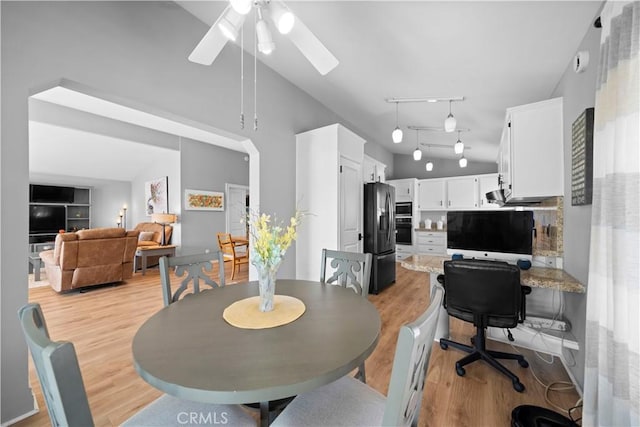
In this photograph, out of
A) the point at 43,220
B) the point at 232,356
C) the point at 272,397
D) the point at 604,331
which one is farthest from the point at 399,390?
the point at 43,220

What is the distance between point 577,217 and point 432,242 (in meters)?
4.36

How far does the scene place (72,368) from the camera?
0.56 metres

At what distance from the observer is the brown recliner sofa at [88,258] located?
3801 mm

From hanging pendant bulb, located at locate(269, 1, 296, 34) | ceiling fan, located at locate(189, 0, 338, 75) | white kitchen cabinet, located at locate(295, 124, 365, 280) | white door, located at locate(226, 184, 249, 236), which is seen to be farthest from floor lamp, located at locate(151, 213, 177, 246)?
hanging pendant bulb, located at locate(269, 1, 296, 34)

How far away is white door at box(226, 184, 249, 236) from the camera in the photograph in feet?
23.2

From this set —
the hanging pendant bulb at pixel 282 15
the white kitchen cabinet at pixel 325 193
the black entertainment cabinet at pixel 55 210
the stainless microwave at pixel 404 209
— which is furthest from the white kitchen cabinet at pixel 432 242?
the black entertainment cabinet at pixel 55 210

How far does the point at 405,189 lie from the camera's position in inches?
267

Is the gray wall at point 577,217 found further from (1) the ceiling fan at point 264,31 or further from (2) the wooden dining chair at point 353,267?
(1) the ceiling fan at point 264,31

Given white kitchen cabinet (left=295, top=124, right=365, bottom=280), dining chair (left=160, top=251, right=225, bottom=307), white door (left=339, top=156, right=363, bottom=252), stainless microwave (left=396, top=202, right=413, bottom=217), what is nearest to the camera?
dining chair (left=160, top=251, right=225, bottom=307)

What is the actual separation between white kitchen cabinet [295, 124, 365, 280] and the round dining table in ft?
6.40

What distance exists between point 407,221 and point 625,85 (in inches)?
Result: 227

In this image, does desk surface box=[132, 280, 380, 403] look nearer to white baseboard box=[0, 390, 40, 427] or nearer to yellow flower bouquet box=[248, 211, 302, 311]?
yellow flower bouquet box=[248, 211, 302, 311]

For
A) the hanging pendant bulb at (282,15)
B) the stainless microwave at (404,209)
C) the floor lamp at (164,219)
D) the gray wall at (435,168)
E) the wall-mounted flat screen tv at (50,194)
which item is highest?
the gray wall at (435,168)

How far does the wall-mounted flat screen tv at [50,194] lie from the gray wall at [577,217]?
1051cm
